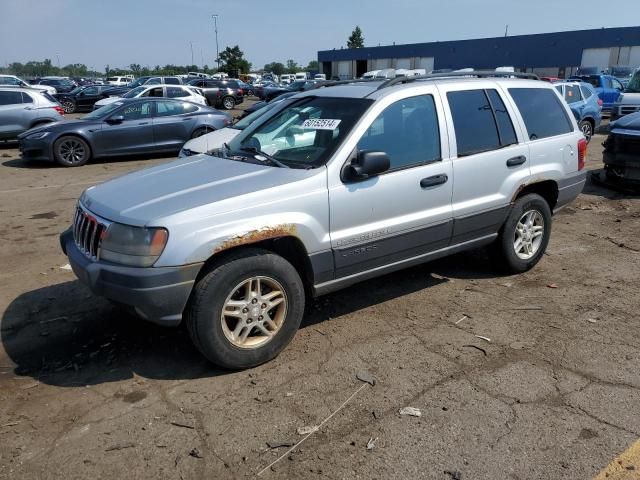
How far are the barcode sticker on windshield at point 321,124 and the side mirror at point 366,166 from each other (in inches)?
16.1

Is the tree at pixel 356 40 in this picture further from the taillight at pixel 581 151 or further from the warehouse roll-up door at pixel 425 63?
the taillight at pixel 581 151

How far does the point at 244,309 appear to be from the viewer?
11.8ft

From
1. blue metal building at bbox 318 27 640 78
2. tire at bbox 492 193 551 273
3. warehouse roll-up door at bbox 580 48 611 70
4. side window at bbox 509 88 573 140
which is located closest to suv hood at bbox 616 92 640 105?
side window at bbox 509 88 573 140

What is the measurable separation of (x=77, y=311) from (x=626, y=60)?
5117 cm

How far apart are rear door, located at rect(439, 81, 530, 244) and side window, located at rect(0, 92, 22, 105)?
13.9m

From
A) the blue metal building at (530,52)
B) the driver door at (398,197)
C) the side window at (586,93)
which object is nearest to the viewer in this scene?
the driver door at (398,197)

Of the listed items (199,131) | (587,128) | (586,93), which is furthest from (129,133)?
(586,93)

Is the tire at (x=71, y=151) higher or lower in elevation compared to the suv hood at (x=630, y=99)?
lower

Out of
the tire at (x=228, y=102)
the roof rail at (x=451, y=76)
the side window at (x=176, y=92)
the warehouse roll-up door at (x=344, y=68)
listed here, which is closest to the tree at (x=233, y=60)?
the warehouse roll-up door at (x=344, y=68)

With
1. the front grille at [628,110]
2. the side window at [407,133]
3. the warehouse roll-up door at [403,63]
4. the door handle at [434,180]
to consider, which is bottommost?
the front grille at [628,110]

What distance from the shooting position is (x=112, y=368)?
376 centimetres

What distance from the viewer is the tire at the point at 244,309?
11.2ft

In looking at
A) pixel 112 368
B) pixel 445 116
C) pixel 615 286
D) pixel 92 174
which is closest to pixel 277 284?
pixel 112 368

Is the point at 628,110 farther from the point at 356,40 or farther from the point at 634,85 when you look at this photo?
the point at 356,40
